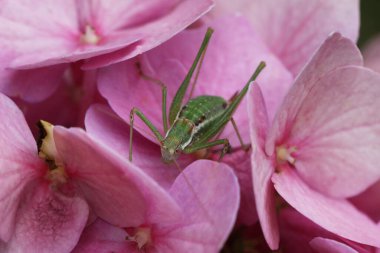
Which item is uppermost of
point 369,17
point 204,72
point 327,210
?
point 204,72

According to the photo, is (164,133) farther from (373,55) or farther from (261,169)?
(373,55)

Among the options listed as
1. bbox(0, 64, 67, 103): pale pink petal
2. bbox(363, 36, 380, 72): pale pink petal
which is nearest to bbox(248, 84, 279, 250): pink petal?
bbox(0, 64, 67, 103): pale pink petal

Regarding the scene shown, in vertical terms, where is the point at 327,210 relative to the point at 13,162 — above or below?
below

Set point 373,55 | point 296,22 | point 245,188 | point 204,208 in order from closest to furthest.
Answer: point 204,208 → point 245,188 → point 296,22 → point 373,55

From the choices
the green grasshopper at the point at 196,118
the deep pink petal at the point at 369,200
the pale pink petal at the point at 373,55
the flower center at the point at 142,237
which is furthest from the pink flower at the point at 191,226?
the pale pink petal at the point at 373,55

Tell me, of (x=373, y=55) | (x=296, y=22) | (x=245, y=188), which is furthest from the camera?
(x=373, y=55)

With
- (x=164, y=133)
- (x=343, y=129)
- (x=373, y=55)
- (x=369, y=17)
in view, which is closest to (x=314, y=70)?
(x=343, y=129)

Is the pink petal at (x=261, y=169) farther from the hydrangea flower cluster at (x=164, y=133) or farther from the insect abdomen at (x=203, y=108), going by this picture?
the insect abdomen at (x=203, y=108)

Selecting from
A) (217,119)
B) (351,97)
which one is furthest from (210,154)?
(351,97)
